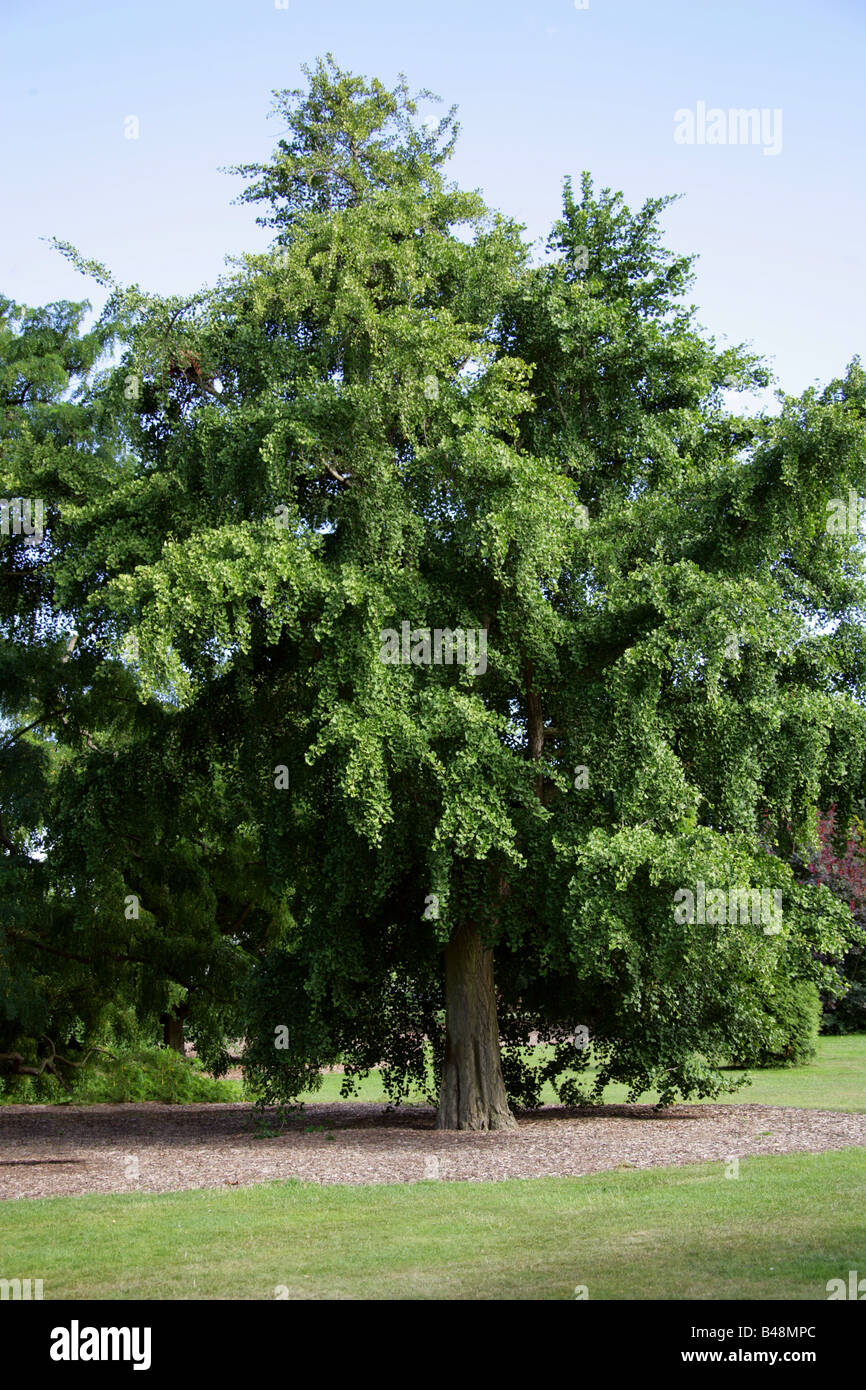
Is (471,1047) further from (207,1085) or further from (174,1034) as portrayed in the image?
(174,1034)

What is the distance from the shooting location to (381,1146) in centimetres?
1273

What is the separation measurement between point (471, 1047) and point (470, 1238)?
6.89 metres

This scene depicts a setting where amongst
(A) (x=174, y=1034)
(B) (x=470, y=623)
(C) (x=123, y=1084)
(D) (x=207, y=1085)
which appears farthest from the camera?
(A) (x=174, y=1034)

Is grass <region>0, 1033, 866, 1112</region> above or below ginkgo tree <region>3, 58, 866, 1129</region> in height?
below

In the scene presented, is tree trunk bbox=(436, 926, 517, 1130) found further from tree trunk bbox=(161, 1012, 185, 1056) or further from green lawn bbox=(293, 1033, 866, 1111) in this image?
tree trunk bbox=(161, 1012, 185, 1056)

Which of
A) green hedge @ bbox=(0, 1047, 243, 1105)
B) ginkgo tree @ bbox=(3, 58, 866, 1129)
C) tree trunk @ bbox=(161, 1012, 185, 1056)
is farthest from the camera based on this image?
tree trunk @ bbox=(161, 1012, 185, 1056)

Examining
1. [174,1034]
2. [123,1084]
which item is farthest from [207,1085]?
[123,1084]

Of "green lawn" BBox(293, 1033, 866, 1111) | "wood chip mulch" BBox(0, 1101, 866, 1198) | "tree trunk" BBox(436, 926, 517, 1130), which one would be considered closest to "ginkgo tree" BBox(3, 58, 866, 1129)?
"tree trunk" BBox(436, 926, 517, 1130)

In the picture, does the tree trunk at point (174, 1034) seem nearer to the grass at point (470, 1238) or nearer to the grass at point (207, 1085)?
the grass at point (207, 1085)

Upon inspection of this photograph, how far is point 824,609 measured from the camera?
13617mm

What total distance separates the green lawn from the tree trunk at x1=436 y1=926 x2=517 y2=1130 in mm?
4197

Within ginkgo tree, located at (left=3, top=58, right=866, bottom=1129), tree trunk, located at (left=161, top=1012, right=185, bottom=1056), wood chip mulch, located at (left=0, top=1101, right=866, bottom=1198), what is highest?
ginkgo tree, located at (left=3, top=58, right=866, bottom=1129)

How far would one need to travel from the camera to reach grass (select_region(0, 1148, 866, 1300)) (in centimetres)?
625

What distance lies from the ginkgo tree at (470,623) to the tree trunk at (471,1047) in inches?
2.2
